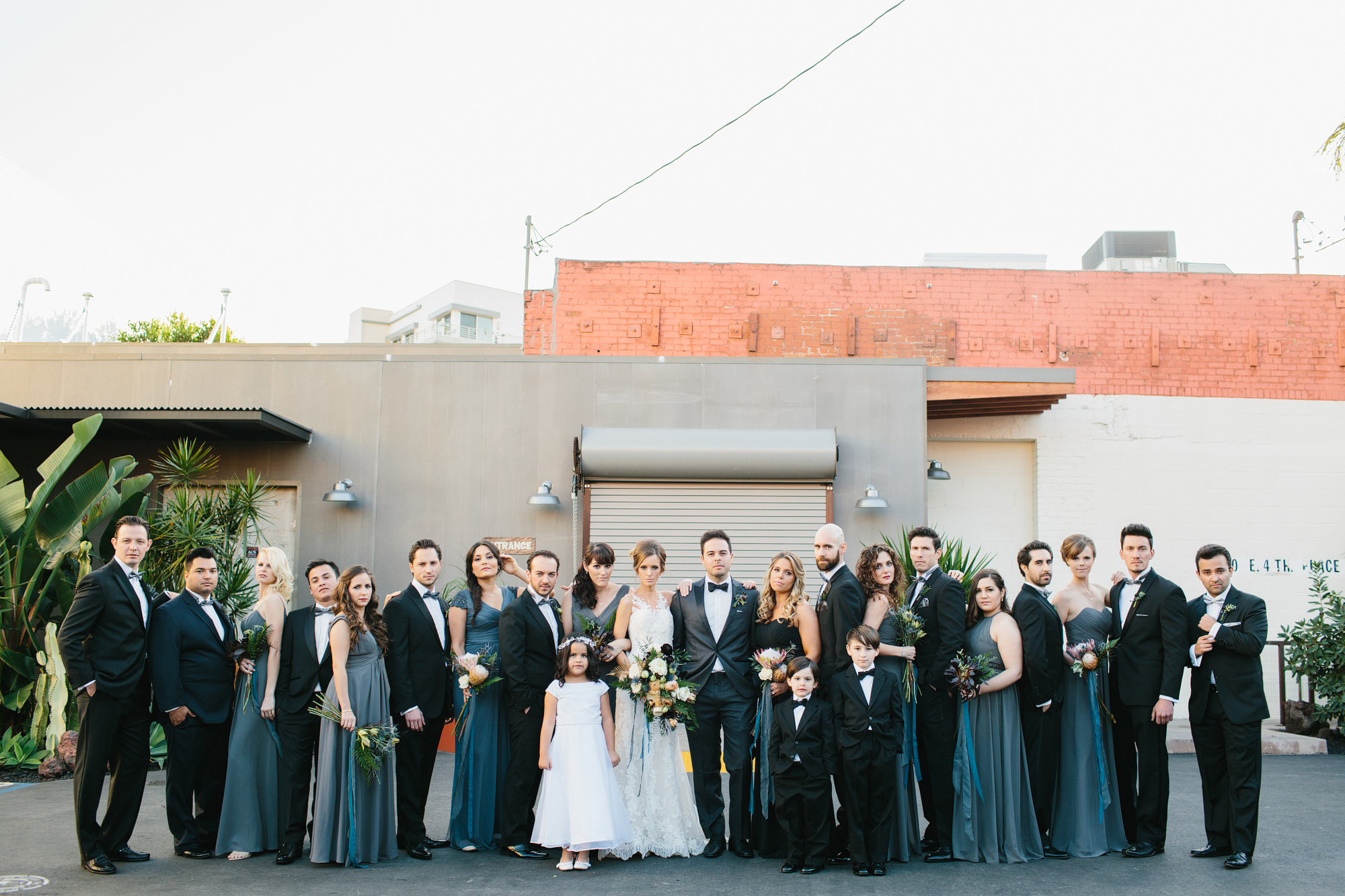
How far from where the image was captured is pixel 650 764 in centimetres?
664

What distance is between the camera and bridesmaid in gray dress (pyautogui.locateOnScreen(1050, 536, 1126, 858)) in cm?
660

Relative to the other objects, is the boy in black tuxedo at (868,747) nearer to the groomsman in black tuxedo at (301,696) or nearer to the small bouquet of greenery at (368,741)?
the small bouquet of greenery at (368,741)

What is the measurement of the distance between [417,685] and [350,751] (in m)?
0.59

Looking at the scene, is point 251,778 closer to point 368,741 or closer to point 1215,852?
point 368,741

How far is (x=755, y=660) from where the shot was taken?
654 centimetres

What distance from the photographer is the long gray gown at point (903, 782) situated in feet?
21.1

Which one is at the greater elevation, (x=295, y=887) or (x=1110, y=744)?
(x=1110, y=744)

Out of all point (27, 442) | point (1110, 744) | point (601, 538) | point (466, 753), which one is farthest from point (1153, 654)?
point (27, 442)

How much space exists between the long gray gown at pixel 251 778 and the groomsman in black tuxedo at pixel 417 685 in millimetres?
794

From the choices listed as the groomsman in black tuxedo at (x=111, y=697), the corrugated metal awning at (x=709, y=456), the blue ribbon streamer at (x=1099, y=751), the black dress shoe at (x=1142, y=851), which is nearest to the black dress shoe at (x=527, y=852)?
the groomsman in black tuxedo at (x=111, y=697)

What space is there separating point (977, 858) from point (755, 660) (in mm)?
1870

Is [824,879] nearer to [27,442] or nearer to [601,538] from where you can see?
[601,538]

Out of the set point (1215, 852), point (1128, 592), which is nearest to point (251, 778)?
point (1128, 592)

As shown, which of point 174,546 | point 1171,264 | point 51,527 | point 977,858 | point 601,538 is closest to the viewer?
point 977,858
